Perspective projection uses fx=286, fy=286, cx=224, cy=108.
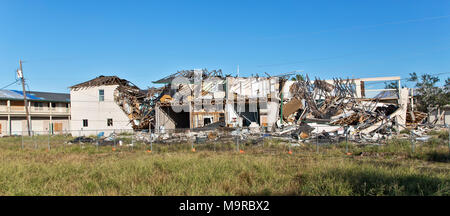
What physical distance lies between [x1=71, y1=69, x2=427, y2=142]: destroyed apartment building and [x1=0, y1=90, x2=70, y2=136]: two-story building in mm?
11091

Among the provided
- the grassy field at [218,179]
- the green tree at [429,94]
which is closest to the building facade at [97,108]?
the grassy field at [218,179]

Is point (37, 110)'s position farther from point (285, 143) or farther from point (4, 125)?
point (285, 143)

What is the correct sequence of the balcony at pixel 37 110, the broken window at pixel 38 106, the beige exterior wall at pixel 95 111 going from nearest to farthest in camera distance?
the beige exterior wall at pixel 95 111 → the balcony at pixel 37 110 → the broken window at pixel 38 106

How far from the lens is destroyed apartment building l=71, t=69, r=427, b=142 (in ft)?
84.4

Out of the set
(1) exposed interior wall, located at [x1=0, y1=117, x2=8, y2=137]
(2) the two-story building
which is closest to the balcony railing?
(2) the two-story building

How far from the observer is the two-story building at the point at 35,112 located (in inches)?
A: 1583

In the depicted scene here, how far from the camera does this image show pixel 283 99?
94.5 ft

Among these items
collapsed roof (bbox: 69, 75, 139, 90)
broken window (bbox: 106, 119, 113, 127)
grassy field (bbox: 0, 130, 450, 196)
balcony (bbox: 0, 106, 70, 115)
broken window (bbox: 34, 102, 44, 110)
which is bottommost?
grassy field (bbox: 0, 130, 450, 196)

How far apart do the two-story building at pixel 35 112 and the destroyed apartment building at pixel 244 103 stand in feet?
36.4

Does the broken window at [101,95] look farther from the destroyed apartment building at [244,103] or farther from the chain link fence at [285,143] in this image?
the chain link fence at [285,143]

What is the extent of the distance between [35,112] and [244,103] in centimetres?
3360

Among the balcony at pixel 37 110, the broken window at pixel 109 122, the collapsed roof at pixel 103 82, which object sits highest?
the collapsed roof at pixel 103 82

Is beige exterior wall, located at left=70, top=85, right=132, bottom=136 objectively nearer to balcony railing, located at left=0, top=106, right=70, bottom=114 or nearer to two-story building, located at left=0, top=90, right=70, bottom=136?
two-story building, located at left=0, top=90, right=70, bottom=136
